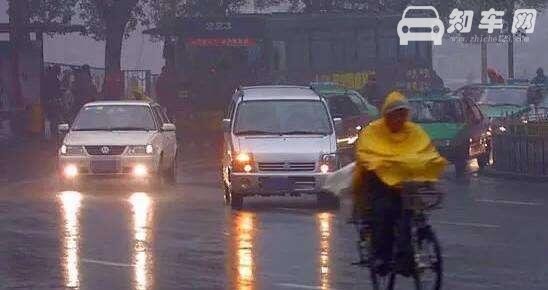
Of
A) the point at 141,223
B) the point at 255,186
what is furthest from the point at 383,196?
the point at 255,186

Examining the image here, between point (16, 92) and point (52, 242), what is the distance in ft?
84.6

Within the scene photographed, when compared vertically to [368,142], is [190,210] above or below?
below

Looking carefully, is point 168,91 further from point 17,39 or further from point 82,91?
point 17,39

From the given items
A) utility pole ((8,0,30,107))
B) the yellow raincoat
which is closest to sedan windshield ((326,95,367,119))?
utility pole ((8,0,30,107))

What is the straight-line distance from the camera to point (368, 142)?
457 inches

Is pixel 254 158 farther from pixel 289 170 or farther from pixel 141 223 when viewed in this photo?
pixel 141 223

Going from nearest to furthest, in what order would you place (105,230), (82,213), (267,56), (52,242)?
(52,242), (105,230), (82,213), (267,56)

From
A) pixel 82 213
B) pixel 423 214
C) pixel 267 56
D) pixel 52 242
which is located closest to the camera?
pixel 423 214

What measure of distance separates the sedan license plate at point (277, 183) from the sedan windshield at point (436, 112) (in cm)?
800

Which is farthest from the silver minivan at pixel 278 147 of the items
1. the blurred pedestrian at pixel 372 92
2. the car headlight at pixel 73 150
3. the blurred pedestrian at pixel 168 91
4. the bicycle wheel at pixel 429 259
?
the blurred pedestrian at pixel 168 91

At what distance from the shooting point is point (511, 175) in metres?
26.8

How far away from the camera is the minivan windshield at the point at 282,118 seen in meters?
20.5

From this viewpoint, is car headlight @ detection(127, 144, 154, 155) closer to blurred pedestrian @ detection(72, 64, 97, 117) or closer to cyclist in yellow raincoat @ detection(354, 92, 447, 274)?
cyclist in yellow raincoat @ detection(354, 92, 447, 274)

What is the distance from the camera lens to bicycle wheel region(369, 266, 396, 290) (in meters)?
11.7
